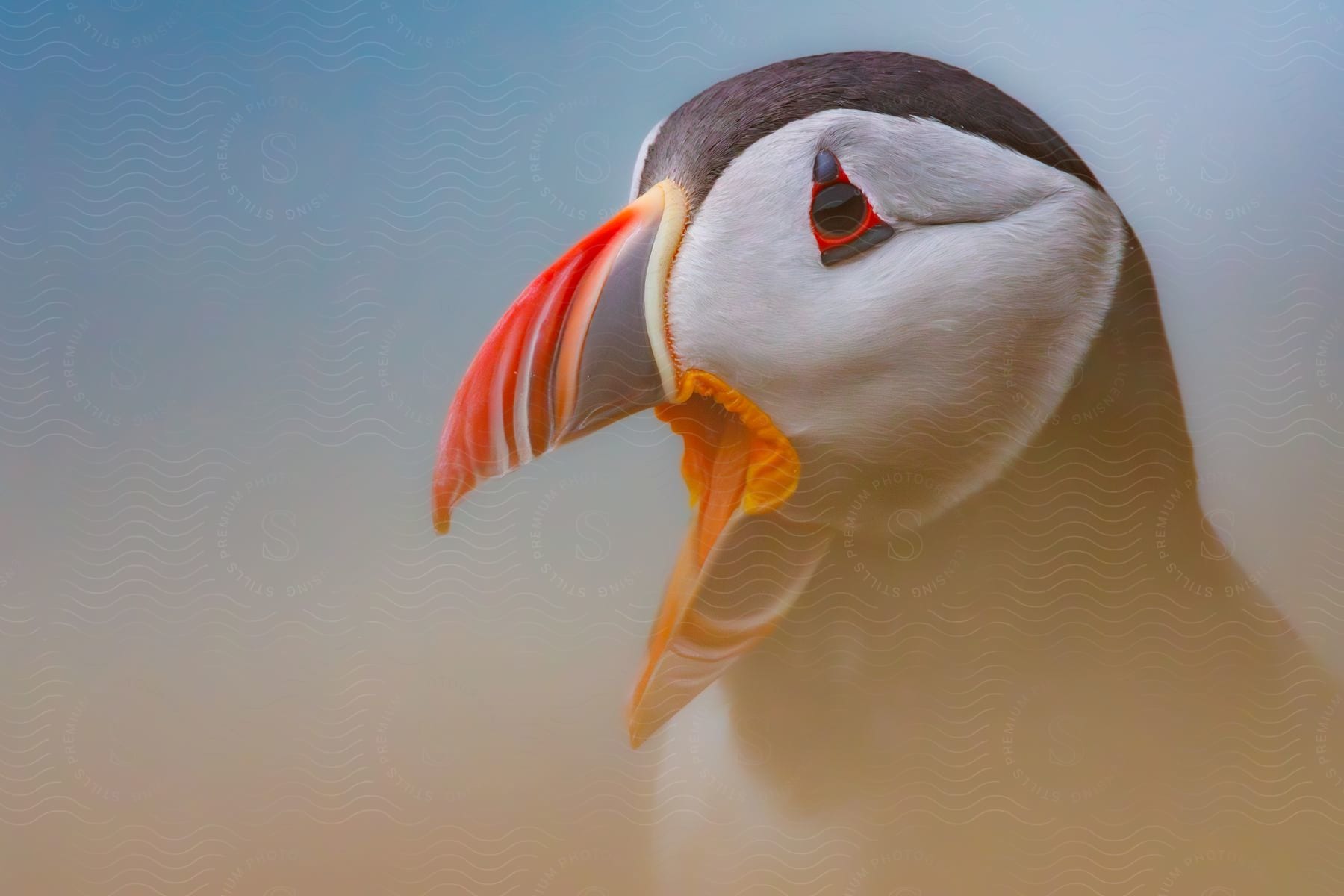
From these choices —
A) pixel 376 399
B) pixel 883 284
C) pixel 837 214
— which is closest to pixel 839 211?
pixel 837 214

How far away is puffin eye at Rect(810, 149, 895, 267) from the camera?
3.77ft

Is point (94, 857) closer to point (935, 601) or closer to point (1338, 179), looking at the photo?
point (935, 601)

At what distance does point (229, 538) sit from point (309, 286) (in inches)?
13.6

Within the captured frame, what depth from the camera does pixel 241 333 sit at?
4.10 ft

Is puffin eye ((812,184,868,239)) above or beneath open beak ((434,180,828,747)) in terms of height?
above

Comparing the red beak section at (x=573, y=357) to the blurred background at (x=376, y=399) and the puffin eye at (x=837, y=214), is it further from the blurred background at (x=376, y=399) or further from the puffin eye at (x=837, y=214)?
the puffin eye at (x=837, y=214)

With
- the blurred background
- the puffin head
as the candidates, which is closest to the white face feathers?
the puffin head

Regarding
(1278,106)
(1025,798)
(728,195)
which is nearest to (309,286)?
(728,195)

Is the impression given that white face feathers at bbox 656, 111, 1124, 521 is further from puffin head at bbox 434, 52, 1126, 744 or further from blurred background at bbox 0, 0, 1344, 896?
blurred background at bbox 0, 0, 1344, 896

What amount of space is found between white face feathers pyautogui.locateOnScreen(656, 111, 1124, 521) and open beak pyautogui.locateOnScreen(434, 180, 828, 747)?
0.04 metres

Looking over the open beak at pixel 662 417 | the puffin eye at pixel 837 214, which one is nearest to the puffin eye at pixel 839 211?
the puffin eye at pixel 837 214

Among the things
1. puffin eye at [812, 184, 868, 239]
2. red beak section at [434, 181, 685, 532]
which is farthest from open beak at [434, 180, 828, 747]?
puffin eye at [812, 184, 868, 239]

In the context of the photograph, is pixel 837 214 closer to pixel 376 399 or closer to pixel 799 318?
pixel 799 318

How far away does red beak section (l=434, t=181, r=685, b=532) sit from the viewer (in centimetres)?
116
